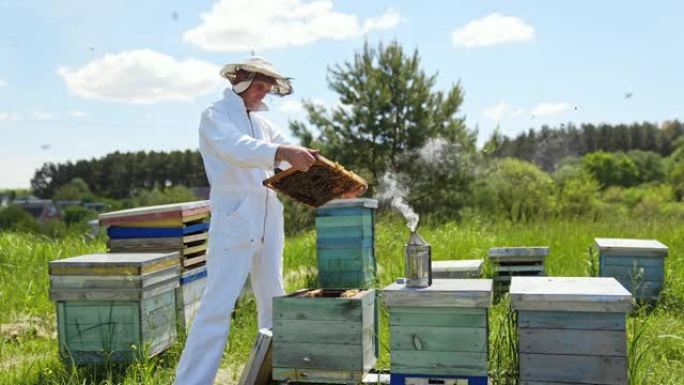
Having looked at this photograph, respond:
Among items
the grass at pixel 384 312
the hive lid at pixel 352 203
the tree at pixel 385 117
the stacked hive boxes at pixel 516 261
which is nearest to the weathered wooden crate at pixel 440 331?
the grass at pixel 384 312

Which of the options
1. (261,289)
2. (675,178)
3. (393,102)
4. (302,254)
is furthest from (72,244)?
(675,178)

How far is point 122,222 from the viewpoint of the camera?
4.89m

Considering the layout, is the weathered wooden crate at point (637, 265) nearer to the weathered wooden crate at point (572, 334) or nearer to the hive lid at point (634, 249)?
the hive lid at point (634, 249)

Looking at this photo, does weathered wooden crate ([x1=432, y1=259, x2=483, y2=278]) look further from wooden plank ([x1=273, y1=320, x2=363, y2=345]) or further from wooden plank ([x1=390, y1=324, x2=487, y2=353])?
wooden plank ([x1=390, y1=324, x2=487, y2=353])

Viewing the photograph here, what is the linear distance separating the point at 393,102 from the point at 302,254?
62.8 feet

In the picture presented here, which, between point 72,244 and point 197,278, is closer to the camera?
point 197,278

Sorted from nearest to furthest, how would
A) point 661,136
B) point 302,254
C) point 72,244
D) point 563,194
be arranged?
point 302,254, point 72,244, point 563,194, point 661,136

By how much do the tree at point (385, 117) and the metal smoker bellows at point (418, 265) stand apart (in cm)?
2264

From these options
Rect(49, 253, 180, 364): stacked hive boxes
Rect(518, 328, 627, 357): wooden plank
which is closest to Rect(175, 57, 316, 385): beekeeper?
Rect(49, 253, 180, 364): stacked hive boxes

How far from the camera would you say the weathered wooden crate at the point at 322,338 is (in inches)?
120

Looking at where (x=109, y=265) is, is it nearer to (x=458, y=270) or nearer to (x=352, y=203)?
(x=352, y=203)

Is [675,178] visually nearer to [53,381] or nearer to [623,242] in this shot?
[623,242]

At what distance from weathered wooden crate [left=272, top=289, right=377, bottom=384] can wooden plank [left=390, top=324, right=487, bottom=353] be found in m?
0.27

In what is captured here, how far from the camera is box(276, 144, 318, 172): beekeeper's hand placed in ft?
9.88
